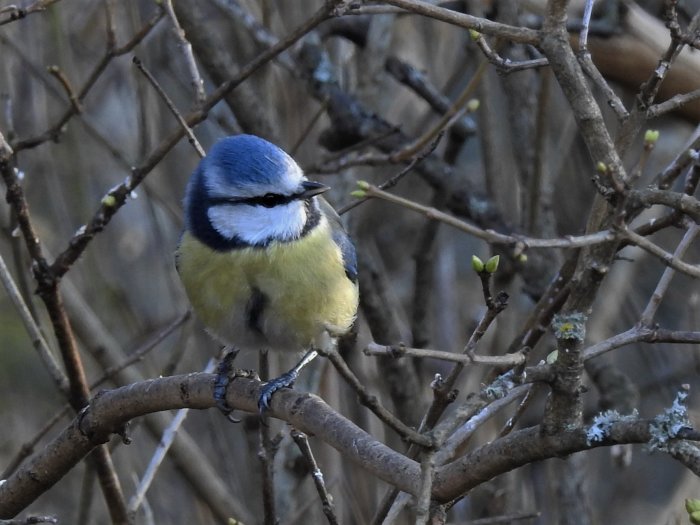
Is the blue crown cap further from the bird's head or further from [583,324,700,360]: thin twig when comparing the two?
[583,324,700,360]: thin twig

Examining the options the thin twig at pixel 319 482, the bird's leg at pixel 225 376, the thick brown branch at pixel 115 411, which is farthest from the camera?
the bird's leg at pixel 225 376

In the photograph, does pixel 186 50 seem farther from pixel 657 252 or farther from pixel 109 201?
pixel 657 252

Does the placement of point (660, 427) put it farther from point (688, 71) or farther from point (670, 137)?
point (670, 137)

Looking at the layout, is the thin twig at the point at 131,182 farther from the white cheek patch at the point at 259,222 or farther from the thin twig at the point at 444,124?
the thin twig at the point at 444,124

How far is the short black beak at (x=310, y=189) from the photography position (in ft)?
8.57

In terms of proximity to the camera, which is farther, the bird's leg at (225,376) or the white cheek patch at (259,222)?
the white cheek patch at (259,222)

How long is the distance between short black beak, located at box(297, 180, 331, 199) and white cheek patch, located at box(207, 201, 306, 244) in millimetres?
49

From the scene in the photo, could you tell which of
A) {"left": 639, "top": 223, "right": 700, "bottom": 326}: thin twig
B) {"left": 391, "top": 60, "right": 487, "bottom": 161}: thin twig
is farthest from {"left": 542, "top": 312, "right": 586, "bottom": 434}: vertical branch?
{"left": 391, "top": 60, "right": 487, "bottom": 161}: thin twig

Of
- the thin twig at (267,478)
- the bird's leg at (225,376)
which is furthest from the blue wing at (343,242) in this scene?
the thin twig at (267,478)

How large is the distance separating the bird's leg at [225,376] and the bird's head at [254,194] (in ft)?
1.10

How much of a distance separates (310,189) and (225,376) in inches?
21.2

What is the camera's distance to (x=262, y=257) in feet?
8.50

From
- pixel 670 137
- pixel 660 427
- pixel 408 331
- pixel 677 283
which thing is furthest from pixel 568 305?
pixel 677 283

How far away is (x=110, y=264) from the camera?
5508 mm
